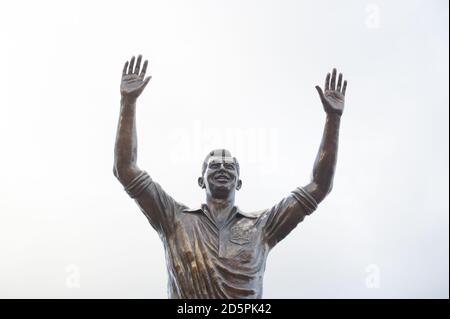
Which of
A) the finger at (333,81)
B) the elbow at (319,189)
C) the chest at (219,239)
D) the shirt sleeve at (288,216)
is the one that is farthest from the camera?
the finger at (333,81)

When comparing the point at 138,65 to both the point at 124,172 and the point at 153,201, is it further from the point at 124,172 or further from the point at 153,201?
the point at 153,201

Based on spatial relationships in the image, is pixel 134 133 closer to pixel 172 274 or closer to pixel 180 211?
pixel 180 211

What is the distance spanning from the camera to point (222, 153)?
1160 centimetres

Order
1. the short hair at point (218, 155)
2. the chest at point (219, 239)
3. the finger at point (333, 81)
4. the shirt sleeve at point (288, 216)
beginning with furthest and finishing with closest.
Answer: the finger at point (333, 81) < the short hair at point (218, 155) < the shirt sleeve at point (288, 216) < the chest at point (219, 239)

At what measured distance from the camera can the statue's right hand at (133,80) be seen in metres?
11.1

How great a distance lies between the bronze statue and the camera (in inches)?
412

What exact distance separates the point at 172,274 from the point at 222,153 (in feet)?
6.35

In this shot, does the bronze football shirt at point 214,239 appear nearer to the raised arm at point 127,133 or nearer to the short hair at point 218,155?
the raised arm at point 127,133

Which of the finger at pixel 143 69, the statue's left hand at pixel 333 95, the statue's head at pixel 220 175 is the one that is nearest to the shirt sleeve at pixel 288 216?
the statue's head at pixel 220 175

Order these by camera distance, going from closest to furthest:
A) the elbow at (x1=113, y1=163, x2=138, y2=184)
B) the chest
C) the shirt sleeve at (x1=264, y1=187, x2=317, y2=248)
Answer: the chest < the elbow at (x1=113, y1=163, x2=138, y2=184) < the shirt sleeve at (x1=264, y1=187, x2=317, y2=248)

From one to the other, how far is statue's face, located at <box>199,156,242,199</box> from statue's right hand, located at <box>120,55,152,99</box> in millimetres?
1386

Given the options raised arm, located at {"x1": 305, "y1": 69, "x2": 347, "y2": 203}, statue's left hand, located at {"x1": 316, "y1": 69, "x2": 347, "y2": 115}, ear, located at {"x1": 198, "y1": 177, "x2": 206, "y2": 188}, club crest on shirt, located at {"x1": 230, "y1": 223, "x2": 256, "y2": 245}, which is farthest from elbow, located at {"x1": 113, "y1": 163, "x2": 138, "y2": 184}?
statue's left hand, located at {"x1": 316, "y1": 69, "x2": 347, "y2": 115}

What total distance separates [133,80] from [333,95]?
280 centimetres

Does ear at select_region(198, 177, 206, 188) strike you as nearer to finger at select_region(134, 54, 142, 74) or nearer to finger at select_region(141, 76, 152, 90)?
finger at select_region(141, 76, 152, 90)
